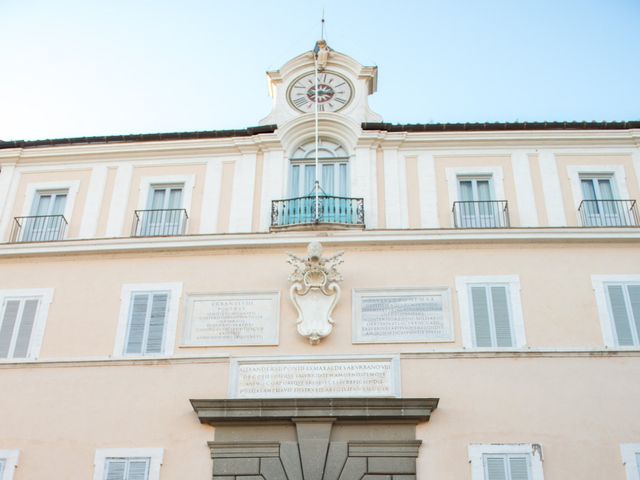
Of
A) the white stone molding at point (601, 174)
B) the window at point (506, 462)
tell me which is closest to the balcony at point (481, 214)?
the white stone molding at point (601, 174)

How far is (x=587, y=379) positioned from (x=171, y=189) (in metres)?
9.80

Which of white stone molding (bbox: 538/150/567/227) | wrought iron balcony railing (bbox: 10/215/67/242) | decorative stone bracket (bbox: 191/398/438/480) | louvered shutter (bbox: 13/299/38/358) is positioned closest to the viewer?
decorative stone bracket (bbox: 191/398/438/480)

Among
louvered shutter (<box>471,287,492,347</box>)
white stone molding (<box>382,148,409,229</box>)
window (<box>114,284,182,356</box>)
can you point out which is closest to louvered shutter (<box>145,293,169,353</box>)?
window (<box>114,284,182,356</box>)

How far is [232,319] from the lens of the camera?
1672cm

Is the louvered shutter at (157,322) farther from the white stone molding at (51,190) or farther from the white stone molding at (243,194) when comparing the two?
the white stone molding at (51,190)

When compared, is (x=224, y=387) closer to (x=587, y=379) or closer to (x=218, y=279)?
(x=218, y=279)

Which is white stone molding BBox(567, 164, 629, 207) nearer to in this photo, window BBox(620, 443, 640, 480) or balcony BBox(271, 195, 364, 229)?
balcony BBox(271, 195, 364, 229)

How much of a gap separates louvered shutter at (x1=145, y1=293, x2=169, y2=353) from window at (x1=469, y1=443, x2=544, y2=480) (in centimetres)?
636

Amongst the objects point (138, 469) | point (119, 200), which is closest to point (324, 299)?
point (138, 469)

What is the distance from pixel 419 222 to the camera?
17922mm

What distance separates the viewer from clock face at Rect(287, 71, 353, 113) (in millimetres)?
19750

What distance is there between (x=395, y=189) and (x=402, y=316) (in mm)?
3219

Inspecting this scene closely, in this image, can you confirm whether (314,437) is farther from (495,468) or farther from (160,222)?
(160,222)

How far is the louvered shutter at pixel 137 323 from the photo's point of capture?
1661 centimetres
